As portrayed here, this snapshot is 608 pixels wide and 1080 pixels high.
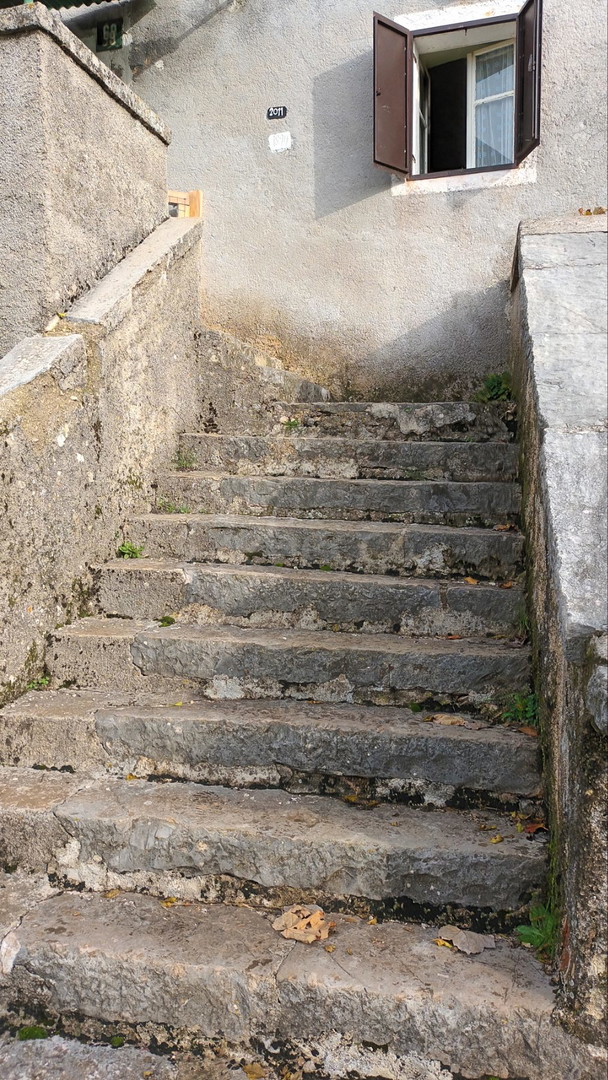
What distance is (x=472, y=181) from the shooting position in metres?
5.70

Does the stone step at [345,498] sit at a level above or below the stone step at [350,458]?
below

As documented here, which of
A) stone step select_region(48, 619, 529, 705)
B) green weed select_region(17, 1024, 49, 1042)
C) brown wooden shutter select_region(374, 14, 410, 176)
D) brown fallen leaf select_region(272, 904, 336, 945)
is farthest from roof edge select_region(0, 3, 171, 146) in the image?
green weed select_region(17, 1024, 49, 1042)

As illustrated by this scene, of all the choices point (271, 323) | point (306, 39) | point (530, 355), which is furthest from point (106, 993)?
point (306, 39)

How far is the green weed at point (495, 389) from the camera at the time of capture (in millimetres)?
5109

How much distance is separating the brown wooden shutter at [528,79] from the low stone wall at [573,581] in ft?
8.83

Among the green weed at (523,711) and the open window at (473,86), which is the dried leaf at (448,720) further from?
the open window at (473,86)

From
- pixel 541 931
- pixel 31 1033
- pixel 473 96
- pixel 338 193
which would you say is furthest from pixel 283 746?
pixel 473 96

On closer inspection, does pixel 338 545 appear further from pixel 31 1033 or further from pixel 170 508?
pixel 31 1033

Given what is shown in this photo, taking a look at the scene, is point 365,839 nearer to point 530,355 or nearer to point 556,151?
point 530,355

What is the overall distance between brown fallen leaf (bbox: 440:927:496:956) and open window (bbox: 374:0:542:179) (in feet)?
17.1

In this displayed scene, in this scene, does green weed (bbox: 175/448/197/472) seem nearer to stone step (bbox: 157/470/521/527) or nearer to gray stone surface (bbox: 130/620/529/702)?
stone step (bbox: 157/470/521/527)

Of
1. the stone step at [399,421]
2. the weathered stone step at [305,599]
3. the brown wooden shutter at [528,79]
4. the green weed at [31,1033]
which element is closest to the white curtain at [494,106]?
the brown wooden shutter at [528,79]

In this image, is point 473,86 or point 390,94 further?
point 473,86

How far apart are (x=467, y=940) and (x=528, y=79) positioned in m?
5.66
